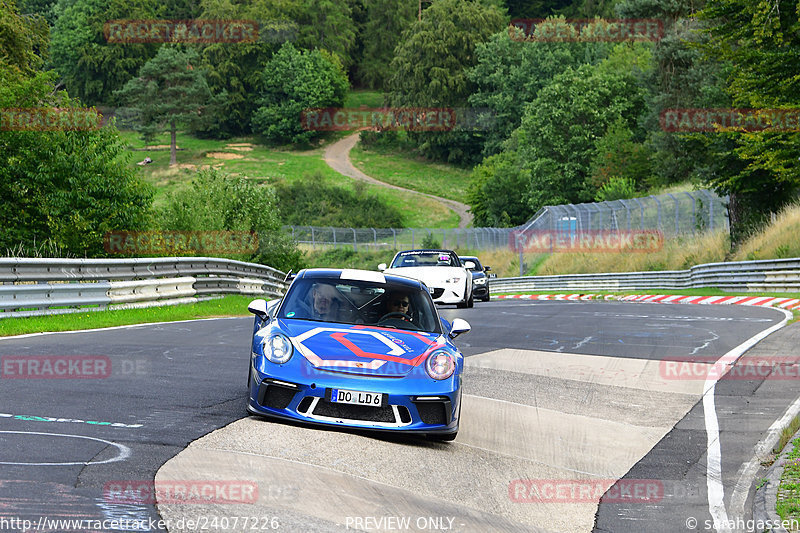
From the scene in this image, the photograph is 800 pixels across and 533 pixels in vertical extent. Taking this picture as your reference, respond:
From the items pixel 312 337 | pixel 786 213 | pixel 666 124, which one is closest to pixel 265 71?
pixel 666 124

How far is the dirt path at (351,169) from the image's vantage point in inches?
3894

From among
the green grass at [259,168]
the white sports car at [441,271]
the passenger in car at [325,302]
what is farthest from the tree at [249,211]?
the green grass at [259,168]

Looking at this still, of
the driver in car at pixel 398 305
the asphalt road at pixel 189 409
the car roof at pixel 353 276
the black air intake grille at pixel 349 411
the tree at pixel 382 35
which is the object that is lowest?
the asphalt road at pixel 189 409

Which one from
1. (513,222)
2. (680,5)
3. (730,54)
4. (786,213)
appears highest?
(680,5)

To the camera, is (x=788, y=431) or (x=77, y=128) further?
(x=77, y=128)

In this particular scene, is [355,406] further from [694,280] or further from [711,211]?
[711,211]

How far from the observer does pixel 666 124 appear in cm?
5494

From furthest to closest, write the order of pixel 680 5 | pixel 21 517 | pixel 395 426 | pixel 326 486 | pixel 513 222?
pixel 513 222
pixel 680 5
pixel 395 426
pixel 326 486
pixel 21 517

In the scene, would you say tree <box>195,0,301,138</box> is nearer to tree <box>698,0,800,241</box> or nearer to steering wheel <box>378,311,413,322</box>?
tree <box>698,0,800,241</box>

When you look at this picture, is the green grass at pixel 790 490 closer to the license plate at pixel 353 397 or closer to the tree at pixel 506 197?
the license plate at pixel 353 397

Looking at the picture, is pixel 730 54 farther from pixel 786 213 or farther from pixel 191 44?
pixel 191 44

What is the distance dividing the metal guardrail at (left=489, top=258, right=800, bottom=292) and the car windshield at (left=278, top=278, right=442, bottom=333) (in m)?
21.7

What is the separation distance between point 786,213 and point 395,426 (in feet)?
96.9

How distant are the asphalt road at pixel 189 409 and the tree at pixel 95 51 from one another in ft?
440
